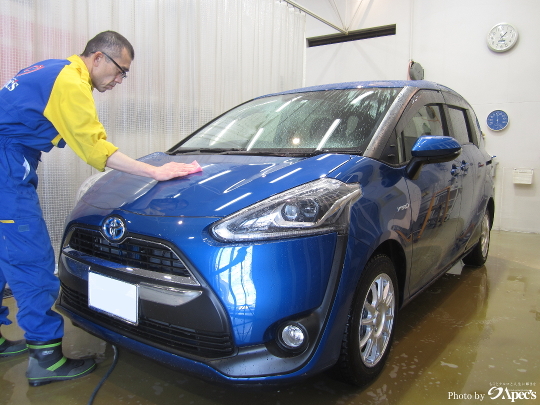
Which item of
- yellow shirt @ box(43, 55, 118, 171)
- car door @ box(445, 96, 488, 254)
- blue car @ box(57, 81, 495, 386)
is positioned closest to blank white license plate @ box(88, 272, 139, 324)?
blue car @ box(57, 81, 495, 386)

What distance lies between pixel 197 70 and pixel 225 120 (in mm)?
1700

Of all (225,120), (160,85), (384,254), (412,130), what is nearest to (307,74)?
(160,85)

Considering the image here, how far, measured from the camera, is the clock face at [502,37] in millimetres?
4602

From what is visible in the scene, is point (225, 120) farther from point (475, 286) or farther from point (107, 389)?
point (475, 286)

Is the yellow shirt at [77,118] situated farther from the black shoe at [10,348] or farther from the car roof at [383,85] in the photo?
the car roof at [383,85]

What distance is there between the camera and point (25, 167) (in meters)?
1.49

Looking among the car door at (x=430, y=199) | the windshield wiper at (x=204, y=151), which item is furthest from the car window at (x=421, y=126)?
the windshield wiper at (x=204, y=151)

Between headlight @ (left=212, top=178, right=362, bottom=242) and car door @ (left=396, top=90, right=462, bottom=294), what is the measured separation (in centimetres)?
50

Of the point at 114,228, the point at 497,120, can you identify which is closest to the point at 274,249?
the point at 114,228

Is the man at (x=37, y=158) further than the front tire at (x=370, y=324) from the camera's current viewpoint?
Yes

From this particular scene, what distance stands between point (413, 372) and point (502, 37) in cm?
445

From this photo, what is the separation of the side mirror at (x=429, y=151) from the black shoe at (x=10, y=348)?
177 centimetres

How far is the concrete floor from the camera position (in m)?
1.44

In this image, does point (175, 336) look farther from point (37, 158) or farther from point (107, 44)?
point (107, 44)
